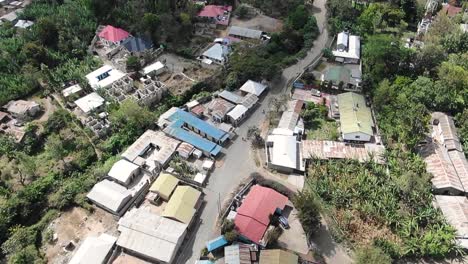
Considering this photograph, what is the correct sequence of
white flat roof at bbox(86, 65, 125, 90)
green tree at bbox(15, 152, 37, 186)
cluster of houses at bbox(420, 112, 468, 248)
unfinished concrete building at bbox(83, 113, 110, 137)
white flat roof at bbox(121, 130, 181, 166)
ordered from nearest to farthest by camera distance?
cluster of houses at bbox(420, 112, 468, 248) → green tree at bbox(15, 152, 37, 186) → white flat roof at bbox(121, 130, 181, 166) → unfinished concrete building at bbox(83, 113, 110, 137) → white flat roof at bbox(86, 65, 125, 90)

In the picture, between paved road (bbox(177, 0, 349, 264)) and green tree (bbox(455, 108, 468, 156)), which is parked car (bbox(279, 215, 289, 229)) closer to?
paved road (bbox(177, 0, 349, 264))

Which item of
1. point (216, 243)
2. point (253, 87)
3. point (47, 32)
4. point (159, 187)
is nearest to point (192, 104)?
point (253, 87)

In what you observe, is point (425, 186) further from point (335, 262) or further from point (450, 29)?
point (450, 29)

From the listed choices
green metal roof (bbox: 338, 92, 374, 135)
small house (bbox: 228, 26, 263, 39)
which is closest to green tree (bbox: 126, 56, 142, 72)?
small house (bbox: 228, 26, 263, 39)

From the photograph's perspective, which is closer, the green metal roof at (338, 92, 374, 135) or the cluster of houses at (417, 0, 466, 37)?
the green metal roof at (338, 92, 374, 135)

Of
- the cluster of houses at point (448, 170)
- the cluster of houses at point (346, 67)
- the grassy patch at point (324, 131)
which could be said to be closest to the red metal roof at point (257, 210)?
the grassy patch at point (324, 131)

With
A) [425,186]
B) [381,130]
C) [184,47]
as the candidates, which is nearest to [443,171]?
[425,186]
